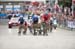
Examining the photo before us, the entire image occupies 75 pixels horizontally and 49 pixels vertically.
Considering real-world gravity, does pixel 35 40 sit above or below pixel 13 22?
below

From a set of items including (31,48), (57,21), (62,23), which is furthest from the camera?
(62,23)

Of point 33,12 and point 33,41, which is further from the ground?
point 33,12

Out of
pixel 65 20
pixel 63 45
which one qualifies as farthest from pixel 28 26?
pixel 65 20

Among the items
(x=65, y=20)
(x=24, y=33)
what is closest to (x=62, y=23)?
(x=65, y=20)

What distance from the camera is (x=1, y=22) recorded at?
3980 millimetres

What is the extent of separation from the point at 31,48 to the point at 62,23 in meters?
0.77

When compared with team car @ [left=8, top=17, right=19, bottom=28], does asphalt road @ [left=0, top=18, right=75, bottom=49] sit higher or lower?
lower

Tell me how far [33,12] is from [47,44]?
31 cm

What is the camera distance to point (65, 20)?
4660 millimetres

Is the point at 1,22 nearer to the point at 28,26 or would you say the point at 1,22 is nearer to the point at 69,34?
the point at 28,26

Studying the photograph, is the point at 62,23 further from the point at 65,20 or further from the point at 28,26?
the point at 28,26

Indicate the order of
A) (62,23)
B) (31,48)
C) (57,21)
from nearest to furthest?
1. (31,48)
2. (57,21)
3. (62,23)

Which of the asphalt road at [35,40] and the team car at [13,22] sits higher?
the team car at [13,22]

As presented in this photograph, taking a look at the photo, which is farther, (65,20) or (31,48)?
(65,20)
